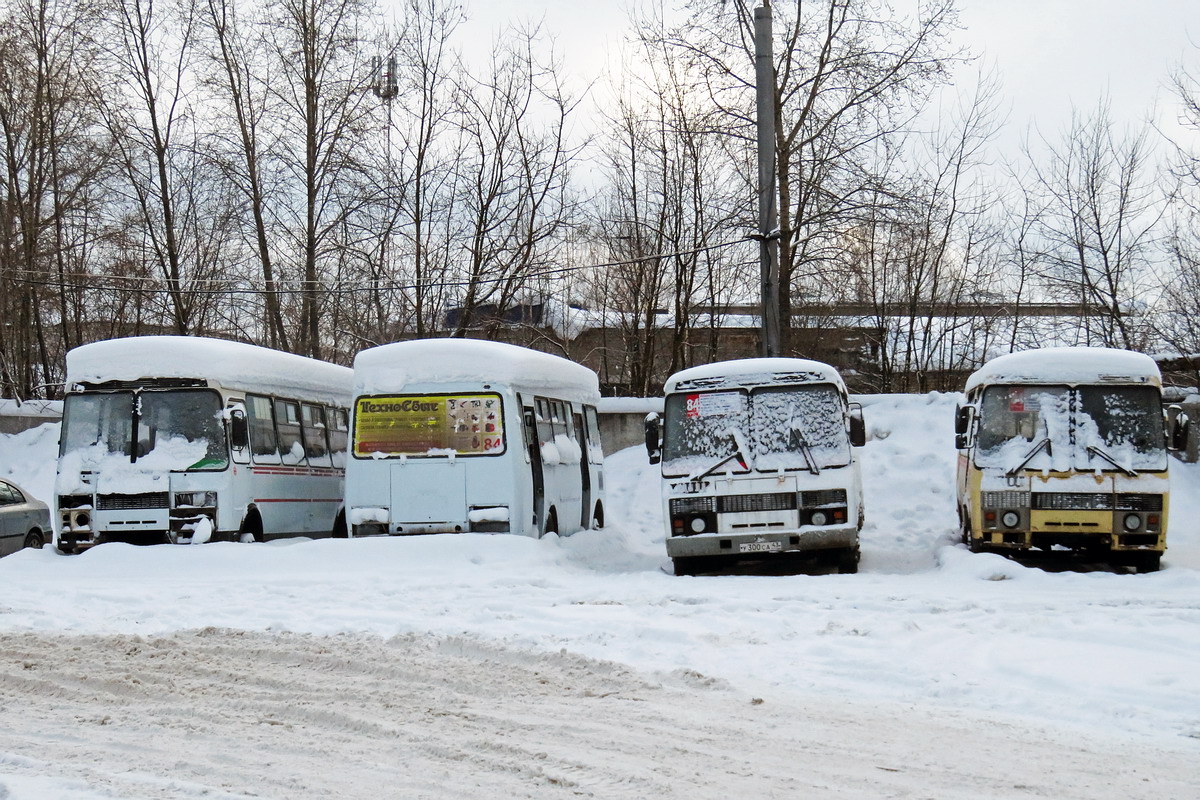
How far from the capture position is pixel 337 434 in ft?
75.4

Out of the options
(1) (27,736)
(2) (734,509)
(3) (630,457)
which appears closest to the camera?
(1) (27,736)

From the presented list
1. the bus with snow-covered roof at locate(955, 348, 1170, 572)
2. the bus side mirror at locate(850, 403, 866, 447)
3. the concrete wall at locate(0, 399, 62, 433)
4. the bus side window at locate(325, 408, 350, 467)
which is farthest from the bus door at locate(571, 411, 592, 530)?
the concrete wall at locate(0, 399, 62, 433)

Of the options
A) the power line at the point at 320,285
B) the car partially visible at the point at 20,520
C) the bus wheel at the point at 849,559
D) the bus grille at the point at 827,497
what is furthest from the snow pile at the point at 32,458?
the bus grille at the point at 827,497

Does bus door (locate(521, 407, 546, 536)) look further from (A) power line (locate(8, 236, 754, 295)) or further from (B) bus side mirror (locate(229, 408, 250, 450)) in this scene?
(A) power line (locate(8, 236, 754, 295))

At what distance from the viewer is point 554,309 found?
34.7 meters

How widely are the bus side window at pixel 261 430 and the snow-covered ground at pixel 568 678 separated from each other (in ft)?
9.24

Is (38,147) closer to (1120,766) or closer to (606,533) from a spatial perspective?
(606,533)

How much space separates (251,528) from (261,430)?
153 cm

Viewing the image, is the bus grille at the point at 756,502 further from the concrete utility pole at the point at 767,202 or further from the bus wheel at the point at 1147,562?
the concrete utility pole at the point at 767,202

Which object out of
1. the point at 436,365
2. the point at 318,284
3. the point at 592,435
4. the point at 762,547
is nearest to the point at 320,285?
the point at 318,284

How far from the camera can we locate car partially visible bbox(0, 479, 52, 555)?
19.4m

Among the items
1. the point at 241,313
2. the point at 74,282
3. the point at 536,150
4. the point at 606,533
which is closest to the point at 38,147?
the point at 74,282

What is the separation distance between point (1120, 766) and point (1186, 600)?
6.59 m

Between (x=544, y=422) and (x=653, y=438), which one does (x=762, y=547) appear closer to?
(x=653, y=438)
